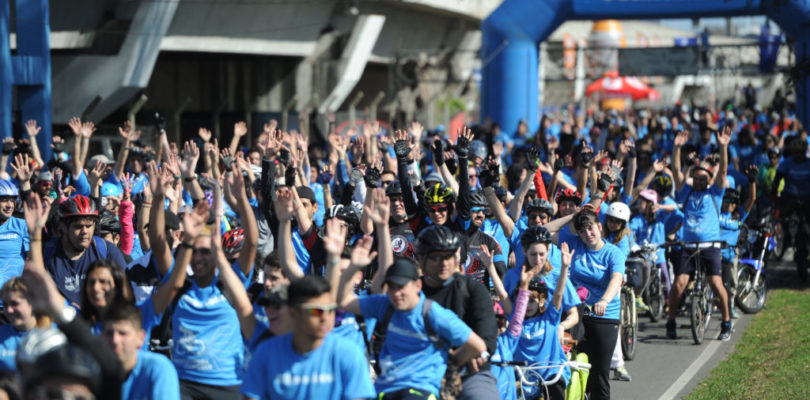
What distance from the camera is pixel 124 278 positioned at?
19.9 ft

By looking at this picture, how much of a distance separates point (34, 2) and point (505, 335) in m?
13.2

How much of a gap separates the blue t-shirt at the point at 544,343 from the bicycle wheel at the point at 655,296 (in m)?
6.09

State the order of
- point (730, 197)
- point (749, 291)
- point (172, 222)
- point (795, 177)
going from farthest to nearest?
point (795, 177)
point (749, 291)
point (730, 197)
point (172, 222)

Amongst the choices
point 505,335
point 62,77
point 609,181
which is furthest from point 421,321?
point 62,77

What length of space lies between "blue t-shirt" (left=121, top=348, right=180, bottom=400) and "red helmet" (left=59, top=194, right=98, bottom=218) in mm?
2791

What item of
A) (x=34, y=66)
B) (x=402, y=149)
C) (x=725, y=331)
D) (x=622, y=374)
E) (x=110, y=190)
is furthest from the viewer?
(x=34, y=66)

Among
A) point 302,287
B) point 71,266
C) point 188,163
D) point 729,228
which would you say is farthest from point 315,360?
point 729,228

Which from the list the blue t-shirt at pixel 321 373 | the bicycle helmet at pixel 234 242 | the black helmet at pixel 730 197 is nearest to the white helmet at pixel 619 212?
the black helmet at pixel 730 197

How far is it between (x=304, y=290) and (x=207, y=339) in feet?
5.11

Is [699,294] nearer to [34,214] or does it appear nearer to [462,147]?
[462,147]

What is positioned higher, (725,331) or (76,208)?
(76,208)

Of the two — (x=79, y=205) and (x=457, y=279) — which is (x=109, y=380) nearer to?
(x=457, y=279)

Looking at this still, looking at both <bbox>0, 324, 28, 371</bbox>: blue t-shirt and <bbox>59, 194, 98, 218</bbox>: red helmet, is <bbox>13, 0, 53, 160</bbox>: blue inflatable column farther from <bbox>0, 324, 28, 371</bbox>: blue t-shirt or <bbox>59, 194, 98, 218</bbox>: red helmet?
<bbox>0, 324, 28, 371</bbox>: blue t-shirt

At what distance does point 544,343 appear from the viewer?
7789mm
